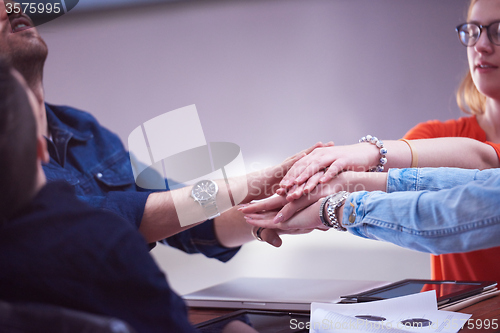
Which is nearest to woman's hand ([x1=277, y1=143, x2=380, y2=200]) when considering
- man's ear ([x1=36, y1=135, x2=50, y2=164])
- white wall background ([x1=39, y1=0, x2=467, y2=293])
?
man's ear ([x1=36, y1=135, x2=50, y2=164])

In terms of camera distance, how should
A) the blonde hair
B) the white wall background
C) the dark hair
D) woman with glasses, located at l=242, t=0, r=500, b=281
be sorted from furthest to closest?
the white wall background, the blonde hair, woman with glasses, located at l=242, t=0, r=500, b=281, the dark hair

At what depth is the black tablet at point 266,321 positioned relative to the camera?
78 centimetres

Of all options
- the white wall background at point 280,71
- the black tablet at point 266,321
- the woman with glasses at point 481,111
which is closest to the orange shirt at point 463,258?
the woman with glasses at point 481,111

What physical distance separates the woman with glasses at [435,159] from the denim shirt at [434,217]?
30cm

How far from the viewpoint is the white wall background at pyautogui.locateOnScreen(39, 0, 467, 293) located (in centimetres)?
321

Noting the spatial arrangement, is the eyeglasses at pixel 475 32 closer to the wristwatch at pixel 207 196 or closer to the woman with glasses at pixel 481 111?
the woman with glasses at pixel 481 111

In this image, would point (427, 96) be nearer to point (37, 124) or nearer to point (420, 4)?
point (420, 4)

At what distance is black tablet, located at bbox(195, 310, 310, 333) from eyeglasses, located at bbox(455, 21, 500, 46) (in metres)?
1.00

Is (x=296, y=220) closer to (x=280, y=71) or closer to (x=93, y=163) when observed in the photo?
(x=93, y=163)

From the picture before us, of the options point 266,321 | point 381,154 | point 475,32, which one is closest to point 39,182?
point 266,321

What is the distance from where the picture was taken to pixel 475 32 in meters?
1.34

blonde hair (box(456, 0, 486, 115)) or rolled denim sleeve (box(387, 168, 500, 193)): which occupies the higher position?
blonde hair (box(456, 0, 486, 115))

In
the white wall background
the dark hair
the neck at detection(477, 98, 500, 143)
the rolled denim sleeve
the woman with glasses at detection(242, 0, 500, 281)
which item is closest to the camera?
the dark hair

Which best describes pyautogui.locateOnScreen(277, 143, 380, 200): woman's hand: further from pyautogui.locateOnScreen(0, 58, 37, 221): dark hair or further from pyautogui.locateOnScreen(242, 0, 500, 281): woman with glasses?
pyautogui.locateOnScreen(0, 58, 37, 221): dark hair
